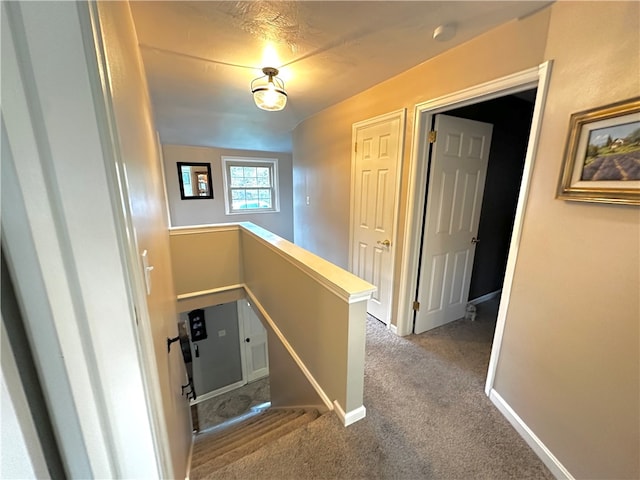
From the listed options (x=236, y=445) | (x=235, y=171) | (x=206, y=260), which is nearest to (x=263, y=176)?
(x=235, y=171)

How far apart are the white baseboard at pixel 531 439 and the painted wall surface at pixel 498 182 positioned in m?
1.49

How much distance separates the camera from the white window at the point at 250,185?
540 cm

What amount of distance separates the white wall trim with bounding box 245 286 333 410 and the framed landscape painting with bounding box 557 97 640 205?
5.61ft

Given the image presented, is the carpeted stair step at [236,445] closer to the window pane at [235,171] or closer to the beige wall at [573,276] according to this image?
the beige wall at [573,276]

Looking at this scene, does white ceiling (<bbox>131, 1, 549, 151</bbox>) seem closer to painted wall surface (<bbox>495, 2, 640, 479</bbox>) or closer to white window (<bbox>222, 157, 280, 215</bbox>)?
painted wall surface (<bbox>495, 2, 640, 479</bbox>)

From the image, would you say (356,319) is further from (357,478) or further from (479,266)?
(479,266)

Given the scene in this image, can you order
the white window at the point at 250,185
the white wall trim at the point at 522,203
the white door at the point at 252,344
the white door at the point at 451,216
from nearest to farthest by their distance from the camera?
the white wall trim at the point at 522,203 → the white door at the point at 451,216 → the white door at the point at 252,344 → the white window at the point at 250,185

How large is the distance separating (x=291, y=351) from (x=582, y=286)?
1878 millimetres

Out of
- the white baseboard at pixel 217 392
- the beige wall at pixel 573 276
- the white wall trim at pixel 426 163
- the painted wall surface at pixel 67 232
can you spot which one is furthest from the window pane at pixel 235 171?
the painted wall surface at pixel 67 232

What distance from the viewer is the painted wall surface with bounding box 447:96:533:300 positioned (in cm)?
243

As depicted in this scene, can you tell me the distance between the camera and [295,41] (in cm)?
163

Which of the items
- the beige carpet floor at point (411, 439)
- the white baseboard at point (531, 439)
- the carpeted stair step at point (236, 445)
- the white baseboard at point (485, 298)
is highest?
the white baseboard at point (485, 298)

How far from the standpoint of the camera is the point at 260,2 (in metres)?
1.30

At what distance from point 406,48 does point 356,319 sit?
1.76 meters
